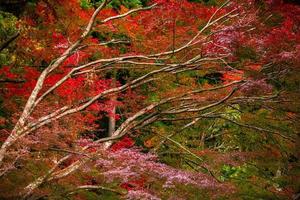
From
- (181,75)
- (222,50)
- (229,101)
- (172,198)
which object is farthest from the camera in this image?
(181,75)

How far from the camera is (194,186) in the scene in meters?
8.89

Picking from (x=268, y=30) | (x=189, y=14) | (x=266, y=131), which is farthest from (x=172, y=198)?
(x=189, y=14)

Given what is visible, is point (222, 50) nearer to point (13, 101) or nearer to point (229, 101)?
point (229, 101)

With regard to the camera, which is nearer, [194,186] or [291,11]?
[291,11]

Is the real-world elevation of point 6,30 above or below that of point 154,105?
above

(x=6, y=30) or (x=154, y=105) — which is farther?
(x=154, y=105)

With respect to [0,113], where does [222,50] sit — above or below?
above

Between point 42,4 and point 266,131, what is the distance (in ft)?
17.3

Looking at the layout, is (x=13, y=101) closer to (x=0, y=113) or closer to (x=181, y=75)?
(x=0, y=113)

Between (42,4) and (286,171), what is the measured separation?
609 centimetres

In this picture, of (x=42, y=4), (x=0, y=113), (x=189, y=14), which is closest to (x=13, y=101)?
(x=0, y=113)

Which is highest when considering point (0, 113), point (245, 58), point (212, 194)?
point (245, 58)

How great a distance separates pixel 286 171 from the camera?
940 cm

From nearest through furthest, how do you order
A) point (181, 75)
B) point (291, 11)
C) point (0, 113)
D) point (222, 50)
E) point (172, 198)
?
point (291, 11), point (172, 198), point (222, 50), point (0, 113), point (181, 75)
